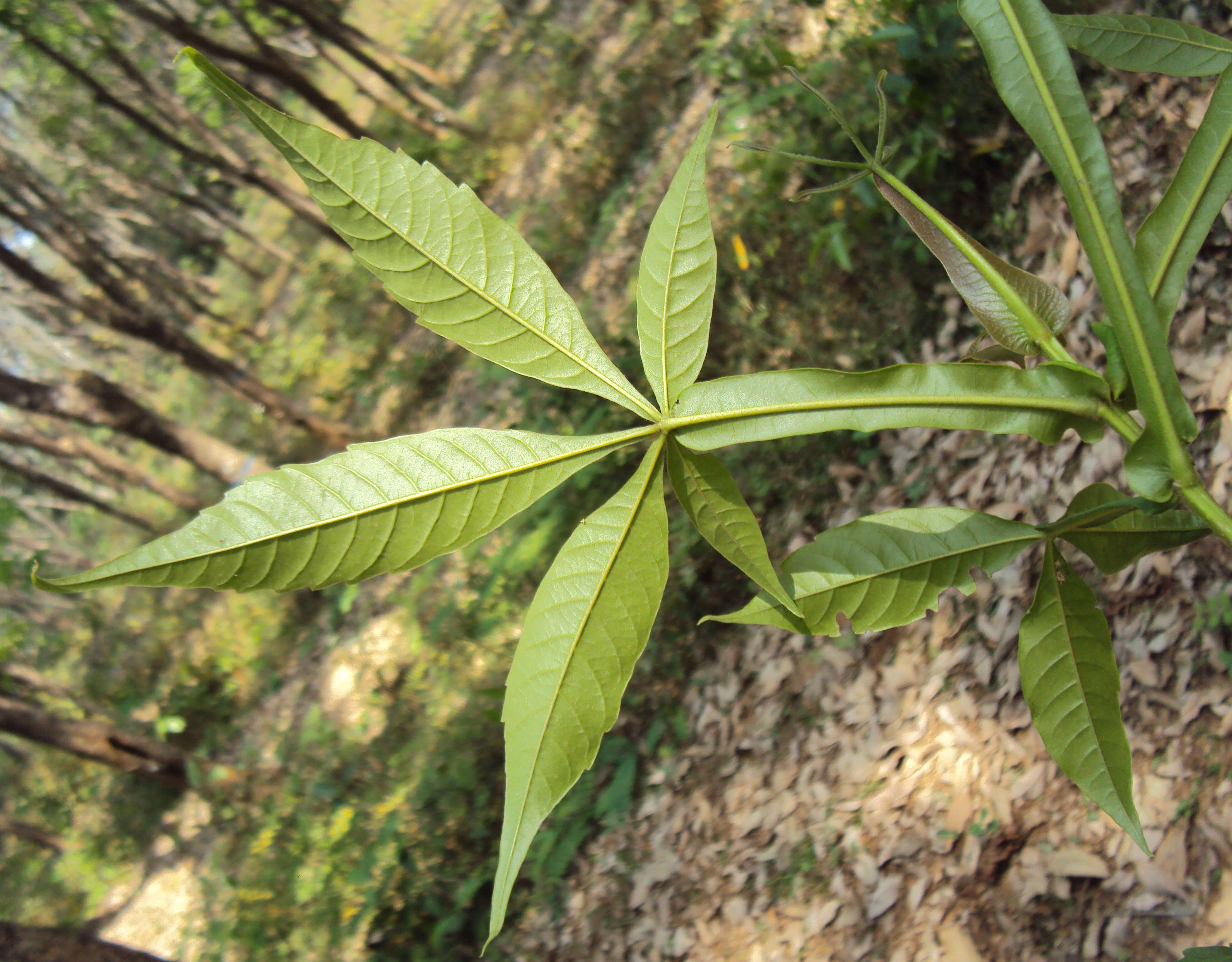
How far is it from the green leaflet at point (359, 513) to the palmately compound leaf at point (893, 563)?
0.80ft

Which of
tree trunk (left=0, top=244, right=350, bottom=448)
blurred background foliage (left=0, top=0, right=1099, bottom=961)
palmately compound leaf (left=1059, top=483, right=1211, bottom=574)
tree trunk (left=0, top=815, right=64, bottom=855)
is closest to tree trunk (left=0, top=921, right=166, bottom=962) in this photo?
blurred background foliage (left=0, top=0, right=1099, bottom=961)

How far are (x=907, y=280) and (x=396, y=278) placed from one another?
9.48 feet

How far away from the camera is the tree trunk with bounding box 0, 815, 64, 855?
10133 millimetres

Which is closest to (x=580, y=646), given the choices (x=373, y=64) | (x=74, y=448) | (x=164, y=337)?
(x=164, y=337)

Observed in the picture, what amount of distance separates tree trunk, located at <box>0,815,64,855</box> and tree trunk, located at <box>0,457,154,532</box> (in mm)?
4700

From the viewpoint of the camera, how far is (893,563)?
2.39 feet

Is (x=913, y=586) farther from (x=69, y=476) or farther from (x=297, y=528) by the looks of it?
(x=69, y=476)

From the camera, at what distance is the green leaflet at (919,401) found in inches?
20.6

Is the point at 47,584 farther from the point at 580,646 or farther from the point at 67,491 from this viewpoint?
the point at 67,491

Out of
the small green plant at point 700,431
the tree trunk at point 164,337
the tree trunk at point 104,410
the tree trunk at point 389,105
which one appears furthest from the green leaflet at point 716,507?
the tree trunk at point 389,105

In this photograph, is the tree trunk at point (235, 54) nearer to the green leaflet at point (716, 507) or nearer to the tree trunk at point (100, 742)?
the tree trunk at point (100, 742)

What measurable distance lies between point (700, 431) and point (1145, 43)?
0.58 m

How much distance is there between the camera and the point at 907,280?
309cm

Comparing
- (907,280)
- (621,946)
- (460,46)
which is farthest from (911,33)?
(460,46)
